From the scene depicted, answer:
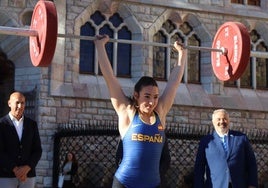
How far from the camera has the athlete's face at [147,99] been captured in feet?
11.2

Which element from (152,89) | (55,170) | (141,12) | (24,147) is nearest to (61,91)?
(55,170)

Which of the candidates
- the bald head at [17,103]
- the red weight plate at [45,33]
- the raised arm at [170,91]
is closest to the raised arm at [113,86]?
the raised arm at [170,91]

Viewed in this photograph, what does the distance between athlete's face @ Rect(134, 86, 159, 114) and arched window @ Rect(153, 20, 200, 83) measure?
31.8 feet

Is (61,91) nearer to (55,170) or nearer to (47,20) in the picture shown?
(55,170)

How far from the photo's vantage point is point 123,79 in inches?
505

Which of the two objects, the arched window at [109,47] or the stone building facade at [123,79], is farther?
the arched window at [109,47]

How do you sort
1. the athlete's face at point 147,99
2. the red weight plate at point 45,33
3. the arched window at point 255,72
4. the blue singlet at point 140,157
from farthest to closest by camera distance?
the arched window at point 255,72, the red weight plate at point 45,33, the athlete's face at point 147,99, the blue singlet at point 140,157

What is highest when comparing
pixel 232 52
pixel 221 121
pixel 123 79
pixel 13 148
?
pixel 123 79

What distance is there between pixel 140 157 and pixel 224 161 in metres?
1.93

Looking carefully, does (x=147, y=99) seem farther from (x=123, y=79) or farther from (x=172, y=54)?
(x=172, y=54)

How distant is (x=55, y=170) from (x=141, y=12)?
4.47 metres

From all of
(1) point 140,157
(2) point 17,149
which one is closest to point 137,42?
(2) point 17,149

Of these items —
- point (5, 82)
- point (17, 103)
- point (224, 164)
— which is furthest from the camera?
point (5, 82)

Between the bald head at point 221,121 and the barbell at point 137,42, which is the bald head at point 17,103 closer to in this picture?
the barbell at point 137,42
